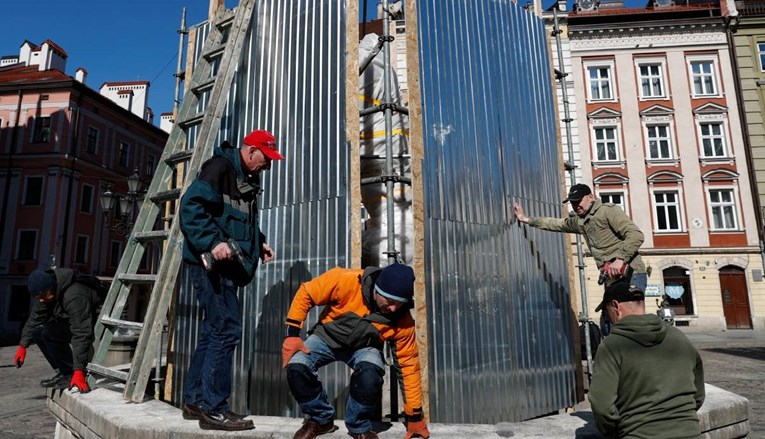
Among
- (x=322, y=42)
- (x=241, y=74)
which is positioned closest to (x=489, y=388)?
(x=322, y=42)

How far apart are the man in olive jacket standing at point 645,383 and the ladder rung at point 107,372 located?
371 cm

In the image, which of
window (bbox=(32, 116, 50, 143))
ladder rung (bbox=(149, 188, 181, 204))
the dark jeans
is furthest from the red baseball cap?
window (bbox=(32, 116, 50, 143))

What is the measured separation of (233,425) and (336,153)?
2439mm

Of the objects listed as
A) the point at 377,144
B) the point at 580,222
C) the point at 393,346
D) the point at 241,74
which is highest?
the point at 241,74

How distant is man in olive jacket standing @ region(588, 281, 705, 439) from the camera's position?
2463mm

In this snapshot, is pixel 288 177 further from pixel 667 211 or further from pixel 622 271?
pixel 667 211

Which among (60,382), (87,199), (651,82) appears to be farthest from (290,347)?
(87,199)

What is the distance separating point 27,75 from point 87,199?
928 cm

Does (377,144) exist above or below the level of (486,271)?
above

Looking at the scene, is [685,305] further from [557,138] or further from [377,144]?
[377,144]

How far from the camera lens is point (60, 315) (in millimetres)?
5254

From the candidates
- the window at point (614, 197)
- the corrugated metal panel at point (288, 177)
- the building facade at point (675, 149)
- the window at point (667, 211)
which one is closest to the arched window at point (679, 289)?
the building facade at point (675, 149)

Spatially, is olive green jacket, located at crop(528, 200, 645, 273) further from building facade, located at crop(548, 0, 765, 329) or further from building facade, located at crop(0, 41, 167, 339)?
building facade, located at crop(0, 41, 167, 339)

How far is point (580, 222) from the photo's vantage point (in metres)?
4.76
